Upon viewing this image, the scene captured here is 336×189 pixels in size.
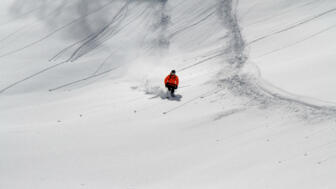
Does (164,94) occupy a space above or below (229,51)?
below

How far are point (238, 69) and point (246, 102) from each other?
7.83ft

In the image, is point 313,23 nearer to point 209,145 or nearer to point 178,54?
point 178,54

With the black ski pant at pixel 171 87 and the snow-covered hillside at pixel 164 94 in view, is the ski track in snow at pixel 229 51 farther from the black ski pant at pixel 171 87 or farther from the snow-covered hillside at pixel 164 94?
the black ski pant at pixel 171 87

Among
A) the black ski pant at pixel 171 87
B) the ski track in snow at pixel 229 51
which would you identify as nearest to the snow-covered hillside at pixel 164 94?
the ski track in snow at pixel 229 51

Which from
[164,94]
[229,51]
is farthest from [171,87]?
[229,51]

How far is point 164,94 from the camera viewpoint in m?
12.0

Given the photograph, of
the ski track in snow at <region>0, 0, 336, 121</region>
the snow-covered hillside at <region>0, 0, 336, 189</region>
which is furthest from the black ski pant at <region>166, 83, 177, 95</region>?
the ski track in snow at <region>0, 0, 336, 121</region>

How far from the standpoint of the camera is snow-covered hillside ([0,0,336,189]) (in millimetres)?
7965

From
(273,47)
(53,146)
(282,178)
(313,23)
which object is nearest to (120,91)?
(53,146)

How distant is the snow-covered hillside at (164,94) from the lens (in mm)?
7965

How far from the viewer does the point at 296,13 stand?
14906 mm

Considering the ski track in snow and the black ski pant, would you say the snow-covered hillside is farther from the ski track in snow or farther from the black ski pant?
the black ski pant

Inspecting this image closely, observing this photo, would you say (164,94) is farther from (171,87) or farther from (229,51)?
(229,51)

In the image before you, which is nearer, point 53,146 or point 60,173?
point 60,173
